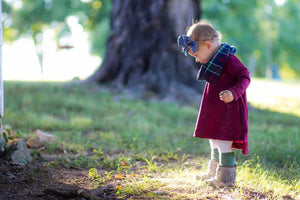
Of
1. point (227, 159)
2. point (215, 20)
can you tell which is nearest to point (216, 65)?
point (227, 159)

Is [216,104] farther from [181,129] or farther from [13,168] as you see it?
[181,129]

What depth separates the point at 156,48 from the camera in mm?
7984

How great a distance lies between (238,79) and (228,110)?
0.27 meters

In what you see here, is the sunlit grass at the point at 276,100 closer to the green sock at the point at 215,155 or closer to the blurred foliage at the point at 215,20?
the blurred foliage at the point at 215,20

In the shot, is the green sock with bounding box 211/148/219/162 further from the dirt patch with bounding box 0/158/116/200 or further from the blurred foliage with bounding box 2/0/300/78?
the blurred foliage with bounding box 2/0/300/78

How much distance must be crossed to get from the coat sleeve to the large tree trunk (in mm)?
4813

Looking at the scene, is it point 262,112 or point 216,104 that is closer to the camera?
point 216,104

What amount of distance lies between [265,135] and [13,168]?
347 cm

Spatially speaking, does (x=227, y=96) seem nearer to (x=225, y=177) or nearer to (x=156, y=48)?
(x=225, y=177)

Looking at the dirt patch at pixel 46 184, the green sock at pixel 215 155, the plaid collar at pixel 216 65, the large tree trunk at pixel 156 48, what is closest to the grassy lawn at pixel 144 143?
the dirt patch at pixel 46 184

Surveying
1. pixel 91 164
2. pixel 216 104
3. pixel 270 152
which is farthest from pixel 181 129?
pixel 216 104

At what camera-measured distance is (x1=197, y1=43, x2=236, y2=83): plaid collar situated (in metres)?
2.95

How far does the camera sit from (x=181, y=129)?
5590 millimetres

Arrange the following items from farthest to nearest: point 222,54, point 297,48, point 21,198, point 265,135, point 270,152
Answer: point 297,48 → point 265,135 → point 270,152 → point 222,54 → point 21,198
